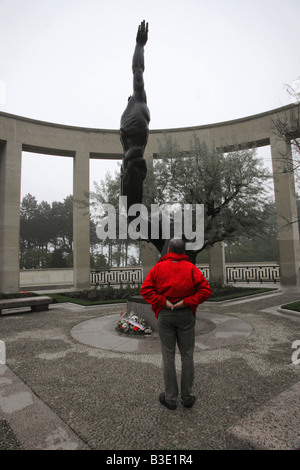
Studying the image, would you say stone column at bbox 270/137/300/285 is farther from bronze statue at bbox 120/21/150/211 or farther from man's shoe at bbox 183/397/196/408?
man's shoe at bbox 183/397/196/408

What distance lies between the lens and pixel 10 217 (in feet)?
55.6

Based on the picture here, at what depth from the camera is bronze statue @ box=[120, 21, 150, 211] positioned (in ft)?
19.7

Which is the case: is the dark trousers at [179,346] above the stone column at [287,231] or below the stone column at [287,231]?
below

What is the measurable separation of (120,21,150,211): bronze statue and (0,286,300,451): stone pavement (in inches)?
145

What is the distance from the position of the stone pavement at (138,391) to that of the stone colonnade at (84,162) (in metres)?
11.1

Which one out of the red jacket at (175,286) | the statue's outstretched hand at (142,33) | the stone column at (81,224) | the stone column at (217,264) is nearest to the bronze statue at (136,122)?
the statue's outstretched hand at (142,33)

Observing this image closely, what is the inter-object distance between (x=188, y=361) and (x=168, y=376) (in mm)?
273

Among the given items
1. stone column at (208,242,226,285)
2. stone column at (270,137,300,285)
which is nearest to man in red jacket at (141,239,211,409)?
stone column at (208,242,226,285)

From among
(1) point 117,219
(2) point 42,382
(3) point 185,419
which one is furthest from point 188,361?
(1) point 117,219

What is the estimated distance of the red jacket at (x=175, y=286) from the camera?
2988mm

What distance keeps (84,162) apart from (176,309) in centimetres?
1764

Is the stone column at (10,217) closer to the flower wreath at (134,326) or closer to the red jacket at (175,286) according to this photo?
the flower wreath at (134,326)

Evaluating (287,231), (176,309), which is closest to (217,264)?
(287,231)
